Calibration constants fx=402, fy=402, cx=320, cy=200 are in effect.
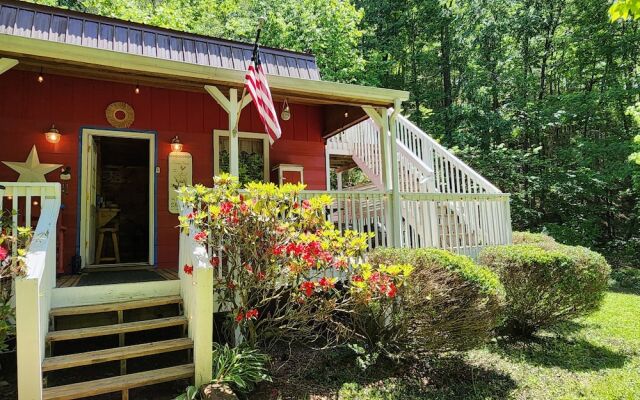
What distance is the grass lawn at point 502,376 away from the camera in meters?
3.82

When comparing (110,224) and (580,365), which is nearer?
(580,365)

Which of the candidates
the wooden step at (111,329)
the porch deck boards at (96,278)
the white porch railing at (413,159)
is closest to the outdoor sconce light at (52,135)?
the porch deck boards at (96,278)

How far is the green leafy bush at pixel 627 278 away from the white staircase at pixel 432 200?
568 centimetres

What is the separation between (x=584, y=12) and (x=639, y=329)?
12.2 metres

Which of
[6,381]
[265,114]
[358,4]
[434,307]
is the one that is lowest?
[6,381]

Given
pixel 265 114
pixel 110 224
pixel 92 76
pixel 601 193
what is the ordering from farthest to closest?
A: pixel 601 193
pixel 110 224
pixel 92 76
pixel 265 114

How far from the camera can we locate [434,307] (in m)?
4.07

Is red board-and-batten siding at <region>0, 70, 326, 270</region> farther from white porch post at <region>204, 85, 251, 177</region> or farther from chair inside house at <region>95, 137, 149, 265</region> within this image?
chair inside house at <region>95, 137, 149, 265</region>

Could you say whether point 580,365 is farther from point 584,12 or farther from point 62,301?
point 584,12

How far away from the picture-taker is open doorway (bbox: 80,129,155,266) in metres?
5.84

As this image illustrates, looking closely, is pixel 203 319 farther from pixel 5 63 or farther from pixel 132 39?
pixel 132 39

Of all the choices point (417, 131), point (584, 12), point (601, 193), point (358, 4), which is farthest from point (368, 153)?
point (358, 4)

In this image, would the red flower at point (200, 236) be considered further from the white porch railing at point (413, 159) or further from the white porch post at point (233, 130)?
the white porch railing at point (413, 159)

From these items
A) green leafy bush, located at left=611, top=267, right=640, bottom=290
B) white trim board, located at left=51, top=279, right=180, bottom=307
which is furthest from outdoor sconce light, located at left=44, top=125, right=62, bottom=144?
green leafy bush, located at left=611, top=267, right=640, bottom=290
